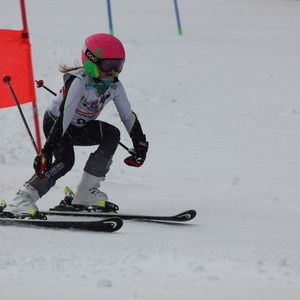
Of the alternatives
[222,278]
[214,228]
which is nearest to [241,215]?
[214,228]

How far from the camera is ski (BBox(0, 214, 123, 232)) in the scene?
522 cm

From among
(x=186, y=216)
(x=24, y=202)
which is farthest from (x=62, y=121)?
(x=186, y=216)

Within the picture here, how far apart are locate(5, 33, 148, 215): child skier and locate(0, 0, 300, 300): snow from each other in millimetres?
477

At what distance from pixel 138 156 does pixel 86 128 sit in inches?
17.3

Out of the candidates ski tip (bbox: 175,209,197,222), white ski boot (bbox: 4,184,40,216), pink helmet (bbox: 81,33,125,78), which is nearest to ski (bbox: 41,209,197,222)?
ski tip (bbox: 175,209,197,222)

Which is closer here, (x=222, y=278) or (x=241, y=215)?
(x=222, y=278)

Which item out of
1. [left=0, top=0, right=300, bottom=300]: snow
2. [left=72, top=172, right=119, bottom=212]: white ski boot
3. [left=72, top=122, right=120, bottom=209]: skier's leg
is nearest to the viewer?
[left=0, top=0, right=300, bottom=300]: snow

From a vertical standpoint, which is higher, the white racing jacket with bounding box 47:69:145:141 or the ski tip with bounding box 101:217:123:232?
the white racing jacket with bounding box 47:69:145:141

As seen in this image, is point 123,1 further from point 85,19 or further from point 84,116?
point 84,116

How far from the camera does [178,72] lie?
561 inches

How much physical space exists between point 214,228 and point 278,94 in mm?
7371

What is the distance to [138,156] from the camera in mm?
6160

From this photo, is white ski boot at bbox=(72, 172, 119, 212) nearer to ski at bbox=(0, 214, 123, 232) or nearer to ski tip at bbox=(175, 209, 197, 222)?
ski tip at bbox=(175, 209, 197, 222)

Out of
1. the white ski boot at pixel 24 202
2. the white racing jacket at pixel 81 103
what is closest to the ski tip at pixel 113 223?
the white ski boot at pixel 24 202
